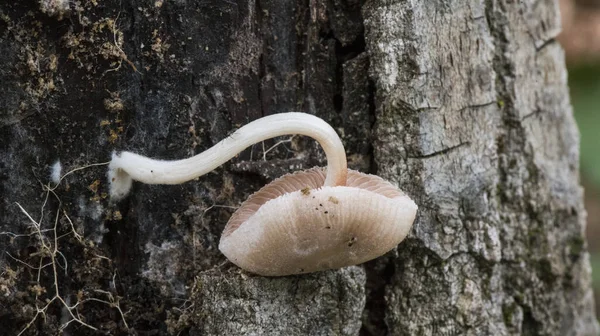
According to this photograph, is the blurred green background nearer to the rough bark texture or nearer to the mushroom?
the rough bark texture

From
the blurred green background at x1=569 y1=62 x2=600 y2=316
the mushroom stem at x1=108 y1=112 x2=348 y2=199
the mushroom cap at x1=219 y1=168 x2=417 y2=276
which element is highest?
the blurred green background at x1=569 y1=62 x2=600 y2=316

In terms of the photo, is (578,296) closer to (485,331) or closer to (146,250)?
(485,331)

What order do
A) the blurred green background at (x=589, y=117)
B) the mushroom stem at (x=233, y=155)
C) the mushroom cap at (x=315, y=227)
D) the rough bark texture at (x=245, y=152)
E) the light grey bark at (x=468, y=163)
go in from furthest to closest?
the blurred green background at (x=589, y=117), the light grey bark at (x=468, y=163), the rough bark texture at (x=245, y=152), the mushroom stem at (x=233, y=155), the mushroom cap at (x=315, y=227)

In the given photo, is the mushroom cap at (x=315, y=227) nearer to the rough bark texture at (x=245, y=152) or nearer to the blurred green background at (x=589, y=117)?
the rough bark texture at (x=245, y=152)

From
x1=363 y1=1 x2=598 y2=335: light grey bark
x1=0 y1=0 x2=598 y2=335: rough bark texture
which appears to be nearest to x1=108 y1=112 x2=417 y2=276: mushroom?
x1=0 y1=0 x2=598 y2=335: rough bark texture

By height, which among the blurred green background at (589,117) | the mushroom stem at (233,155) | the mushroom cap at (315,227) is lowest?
the mushroom cap at (315,227)

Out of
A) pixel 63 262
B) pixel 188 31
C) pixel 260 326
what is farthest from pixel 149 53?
pixel 260 326

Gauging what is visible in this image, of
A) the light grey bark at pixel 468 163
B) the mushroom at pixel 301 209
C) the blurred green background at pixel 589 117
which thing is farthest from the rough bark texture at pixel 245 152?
the blurred green background at pixel 589 117
